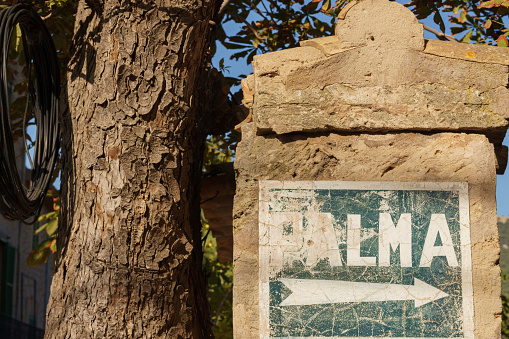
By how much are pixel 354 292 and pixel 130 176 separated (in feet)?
3.90

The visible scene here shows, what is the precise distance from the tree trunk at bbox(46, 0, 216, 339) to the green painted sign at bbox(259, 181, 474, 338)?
0.59 m

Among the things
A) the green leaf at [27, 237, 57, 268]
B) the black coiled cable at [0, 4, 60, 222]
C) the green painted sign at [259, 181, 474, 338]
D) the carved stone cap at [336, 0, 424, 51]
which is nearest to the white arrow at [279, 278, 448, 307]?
the green painted sign at [259, 181, 474, 338]

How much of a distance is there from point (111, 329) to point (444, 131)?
1.78 meters

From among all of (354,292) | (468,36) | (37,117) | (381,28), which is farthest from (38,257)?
(468,36)

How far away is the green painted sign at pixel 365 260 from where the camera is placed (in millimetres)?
2301

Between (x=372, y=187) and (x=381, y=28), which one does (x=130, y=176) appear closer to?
(x=372, y=187)

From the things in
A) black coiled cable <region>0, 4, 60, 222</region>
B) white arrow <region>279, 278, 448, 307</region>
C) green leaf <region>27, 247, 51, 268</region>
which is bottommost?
white arrow <region>279, 278, 448, 307</region>

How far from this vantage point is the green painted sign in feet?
7.55

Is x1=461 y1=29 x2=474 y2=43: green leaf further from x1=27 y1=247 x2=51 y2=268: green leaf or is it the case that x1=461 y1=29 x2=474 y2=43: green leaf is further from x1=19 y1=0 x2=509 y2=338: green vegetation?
x1=27 y1=247 x2=51 y2=268: green leaf

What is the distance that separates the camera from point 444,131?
8.07ft

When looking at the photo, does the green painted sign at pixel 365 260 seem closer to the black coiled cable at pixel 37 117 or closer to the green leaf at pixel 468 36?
the black coiled cable at pixel 37 117

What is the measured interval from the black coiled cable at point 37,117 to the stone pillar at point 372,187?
53.8 inches

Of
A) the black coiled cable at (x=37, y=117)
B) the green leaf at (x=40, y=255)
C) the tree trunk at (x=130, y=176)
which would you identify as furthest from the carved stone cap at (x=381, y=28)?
the green leaf at (x=40, y=255)

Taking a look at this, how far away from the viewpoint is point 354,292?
7.61ft
